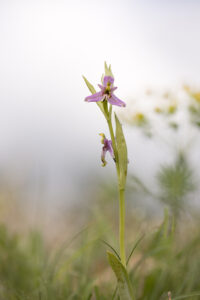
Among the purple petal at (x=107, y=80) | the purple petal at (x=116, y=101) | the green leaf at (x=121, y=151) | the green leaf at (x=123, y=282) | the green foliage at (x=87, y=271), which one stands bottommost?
the green foliage at (x=87, y=271)

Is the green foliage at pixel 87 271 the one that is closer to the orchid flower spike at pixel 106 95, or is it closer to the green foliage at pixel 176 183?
the green foliage at pixel 176 183

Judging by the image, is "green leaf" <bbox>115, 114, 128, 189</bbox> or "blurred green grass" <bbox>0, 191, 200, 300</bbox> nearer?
"green leaf" <bbox>115, 114, 128, 189</bbox>

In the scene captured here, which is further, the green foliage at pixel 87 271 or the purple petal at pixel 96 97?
the green foliage at pixel 87 271

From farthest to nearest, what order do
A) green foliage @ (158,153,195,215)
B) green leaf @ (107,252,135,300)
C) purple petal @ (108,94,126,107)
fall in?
green foliage @ (158,153,195,215) → purple petal @ (108,94,126,107) → green leaf @ (107,252,135,300)

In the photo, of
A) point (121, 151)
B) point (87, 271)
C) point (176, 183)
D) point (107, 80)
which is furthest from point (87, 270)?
point (107, 80)

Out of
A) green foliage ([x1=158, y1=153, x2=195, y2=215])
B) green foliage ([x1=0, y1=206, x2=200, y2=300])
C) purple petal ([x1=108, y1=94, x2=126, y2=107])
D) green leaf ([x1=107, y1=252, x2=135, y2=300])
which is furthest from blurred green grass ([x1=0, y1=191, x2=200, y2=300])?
purple petal ([x1=108, y1=94, x2=126, y2=107])

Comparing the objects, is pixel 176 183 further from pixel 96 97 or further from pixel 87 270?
pixel 96 97

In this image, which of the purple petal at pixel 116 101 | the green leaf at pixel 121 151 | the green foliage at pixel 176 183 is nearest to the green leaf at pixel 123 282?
the green leaf at pixel 121 151

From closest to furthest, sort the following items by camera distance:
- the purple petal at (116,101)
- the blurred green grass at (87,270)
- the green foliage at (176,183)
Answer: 1. the purple petal at (116,101)
2. the blurred green grass at (87,270)
3. the green foliage at (176,183)

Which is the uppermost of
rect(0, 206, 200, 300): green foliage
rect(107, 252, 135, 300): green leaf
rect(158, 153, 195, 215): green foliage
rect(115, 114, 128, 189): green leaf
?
rect(115, 114, 128, 189): green leaf

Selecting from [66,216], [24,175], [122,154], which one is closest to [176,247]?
[122,154]

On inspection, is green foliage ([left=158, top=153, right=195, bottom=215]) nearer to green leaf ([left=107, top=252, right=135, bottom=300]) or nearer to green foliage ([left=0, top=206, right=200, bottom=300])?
green foliage ([left=0, top=206, right=200, bottom=300])
